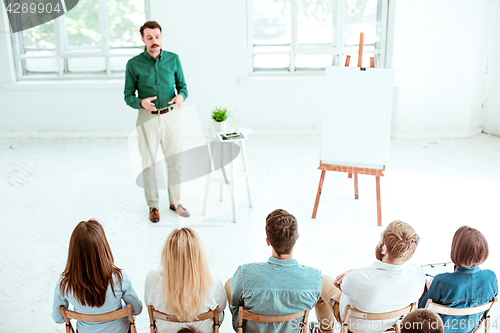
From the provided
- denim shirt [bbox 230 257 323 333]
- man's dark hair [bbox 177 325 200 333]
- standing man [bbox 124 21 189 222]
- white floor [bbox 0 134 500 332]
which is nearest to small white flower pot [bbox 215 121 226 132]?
standing man [bbox 124 21 189 222]

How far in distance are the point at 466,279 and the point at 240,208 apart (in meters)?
2.67

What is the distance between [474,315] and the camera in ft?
8.14

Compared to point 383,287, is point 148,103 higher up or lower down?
higher up

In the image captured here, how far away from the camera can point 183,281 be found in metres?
2.29

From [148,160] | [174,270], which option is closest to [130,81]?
[148,160]

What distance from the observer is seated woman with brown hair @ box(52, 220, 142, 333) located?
2.32 metres

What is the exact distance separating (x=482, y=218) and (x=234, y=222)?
232 cm

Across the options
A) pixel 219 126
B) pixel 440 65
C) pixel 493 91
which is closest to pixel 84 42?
pixel 219 126

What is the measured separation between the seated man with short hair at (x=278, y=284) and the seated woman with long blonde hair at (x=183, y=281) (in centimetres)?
18

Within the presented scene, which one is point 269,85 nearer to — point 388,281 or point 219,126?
point 219,126

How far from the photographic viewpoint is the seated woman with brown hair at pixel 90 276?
232cm

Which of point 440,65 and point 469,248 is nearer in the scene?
point 469,248

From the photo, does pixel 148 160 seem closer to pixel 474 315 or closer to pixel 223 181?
pixel 223 181

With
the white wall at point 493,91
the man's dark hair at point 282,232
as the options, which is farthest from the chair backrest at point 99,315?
the white wall at point 493,91
